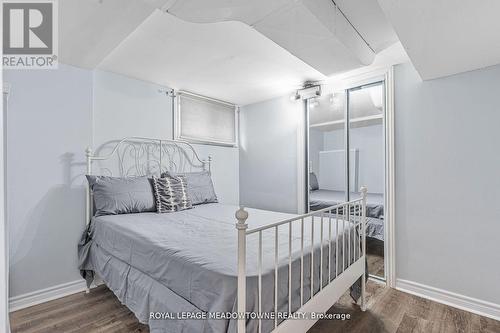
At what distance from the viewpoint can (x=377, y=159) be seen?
270 cm

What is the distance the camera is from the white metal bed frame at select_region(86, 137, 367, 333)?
109cm

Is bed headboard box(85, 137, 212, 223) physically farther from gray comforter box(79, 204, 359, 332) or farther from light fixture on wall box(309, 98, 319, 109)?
light fixture on wall box(309, 98, 319, 109)

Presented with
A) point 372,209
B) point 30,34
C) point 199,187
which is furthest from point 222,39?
point 372,209

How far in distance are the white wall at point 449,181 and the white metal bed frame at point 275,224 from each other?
A: 1.85 feet

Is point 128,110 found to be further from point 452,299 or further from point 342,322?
point 452,299

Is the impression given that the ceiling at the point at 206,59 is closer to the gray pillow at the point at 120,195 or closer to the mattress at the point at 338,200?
the gray pillow at the point at 120,195

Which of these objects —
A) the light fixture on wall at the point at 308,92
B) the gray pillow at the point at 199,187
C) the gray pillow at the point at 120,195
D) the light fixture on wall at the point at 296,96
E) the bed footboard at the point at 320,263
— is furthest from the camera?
the light fixture on wall at the point at 296,96

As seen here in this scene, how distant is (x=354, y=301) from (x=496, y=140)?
174 centimetres

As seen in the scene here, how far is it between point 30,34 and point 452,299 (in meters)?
3.97

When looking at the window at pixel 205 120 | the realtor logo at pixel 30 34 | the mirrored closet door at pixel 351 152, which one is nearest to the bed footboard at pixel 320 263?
the mirrored closet door at pixel 351 152

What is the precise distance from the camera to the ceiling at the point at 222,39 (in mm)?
1531

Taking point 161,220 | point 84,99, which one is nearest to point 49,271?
point 161,220

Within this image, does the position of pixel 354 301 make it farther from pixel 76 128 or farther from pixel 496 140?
pixel 76 128

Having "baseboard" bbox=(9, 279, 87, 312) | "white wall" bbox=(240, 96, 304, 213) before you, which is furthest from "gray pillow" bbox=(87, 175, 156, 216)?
"white wall" bbox=(240, 96, 304, 213)
